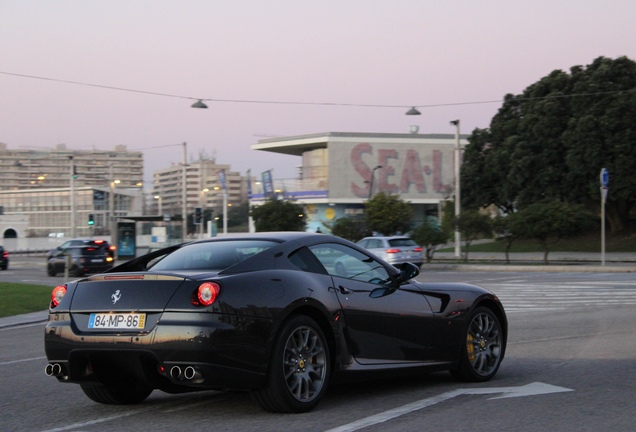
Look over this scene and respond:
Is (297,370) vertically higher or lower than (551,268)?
higher

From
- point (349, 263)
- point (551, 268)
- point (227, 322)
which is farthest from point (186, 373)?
point (551, 268)

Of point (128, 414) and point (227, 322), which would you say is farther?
point (128, 414)

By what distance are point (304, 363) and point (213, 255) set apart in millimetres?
1097

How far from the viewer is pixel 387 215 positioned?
47.2 meters

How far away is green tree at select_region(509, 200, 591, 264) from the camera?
35.9 meters

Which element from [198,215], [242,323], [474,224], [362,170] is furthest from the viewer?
[362,170]

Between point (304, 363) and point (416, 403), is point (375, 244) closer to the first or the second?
point (416, 403)

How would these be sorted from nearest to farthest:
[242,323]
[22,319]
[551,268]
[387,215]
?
[242,323] → [22,319] → [551,268] → [387,215]

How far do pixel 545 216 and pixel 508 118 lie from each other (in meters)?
20.4

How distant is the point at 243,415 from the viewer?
5.56 metres

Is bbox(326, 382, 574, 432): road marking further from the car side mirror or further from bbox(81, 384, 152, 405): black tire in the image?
bbox(81, 384, 152, 405): black tire

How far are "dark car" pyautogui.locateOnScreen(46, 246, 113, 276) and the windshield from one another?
28552 millimetres

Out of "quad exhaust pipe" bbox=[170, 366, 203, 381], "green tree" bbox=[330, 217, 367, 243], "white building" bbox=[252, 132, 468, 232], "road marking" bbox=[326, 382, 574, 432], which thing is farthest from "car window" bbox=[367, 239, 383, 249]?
"white building" bbox=[252, 132, 468, 232]

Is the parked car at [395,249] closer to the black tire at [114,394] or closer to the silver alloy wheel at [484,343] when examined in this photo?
the silver alloy wheel at [484,343]
